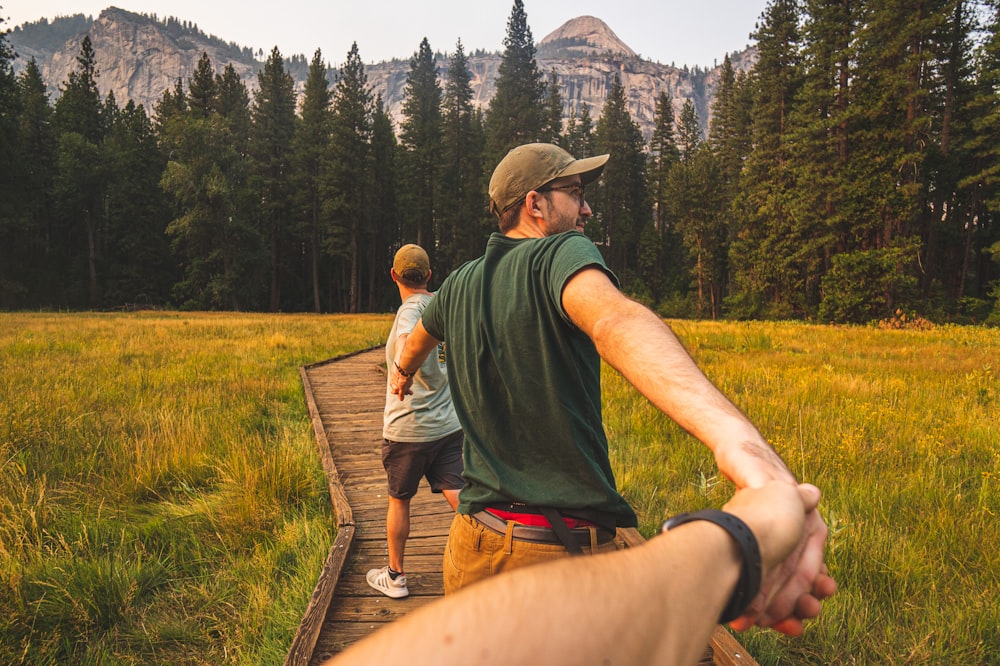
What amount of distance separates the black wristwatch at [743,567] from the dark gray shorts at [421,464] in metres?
2.87

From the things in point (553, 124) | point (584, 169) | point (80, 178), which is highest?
point (553, 124)

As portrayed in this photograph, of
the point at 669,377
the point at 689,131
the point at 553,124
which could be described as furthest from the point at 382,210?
the point at 669,377

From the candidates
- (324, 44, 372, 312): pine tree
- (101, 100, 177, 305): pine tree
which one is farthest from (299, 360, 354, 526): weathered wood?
(101, 100, 177, 305): pine tree

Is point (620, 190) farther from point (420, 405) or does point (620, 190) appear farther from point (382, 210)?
point (420, 405)

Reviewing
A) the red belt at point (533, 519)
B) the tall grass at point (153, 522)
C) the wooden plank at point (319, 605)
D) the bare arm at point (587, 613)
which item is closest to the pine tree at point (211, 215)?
the tall grass at point (153, 522)

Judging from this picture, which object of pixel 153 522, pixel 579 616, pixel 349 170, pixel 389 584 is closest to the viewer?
pixel 579 616

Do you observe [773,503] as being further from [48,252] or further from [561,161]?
[48,252]

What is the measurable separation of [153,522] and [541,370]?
161 inches

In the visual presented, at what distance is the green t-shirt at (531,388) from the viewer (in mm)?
1484

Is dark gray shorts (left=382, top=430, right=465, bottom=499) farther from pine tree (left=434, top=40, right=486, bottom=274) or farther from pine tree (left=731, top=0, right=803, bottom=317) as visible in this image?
pine tree (left=434, top=40, right=486, bottom=274)

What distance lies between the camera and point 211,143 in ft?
138

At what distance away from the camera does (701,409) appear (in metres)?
0.93

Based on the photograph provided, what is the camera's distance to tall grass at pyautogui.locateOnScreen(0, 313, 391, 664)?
3.04 metres

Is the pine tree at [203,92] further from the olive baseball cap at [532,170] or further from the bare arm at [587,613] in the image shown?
the bare arm at [587,613]
